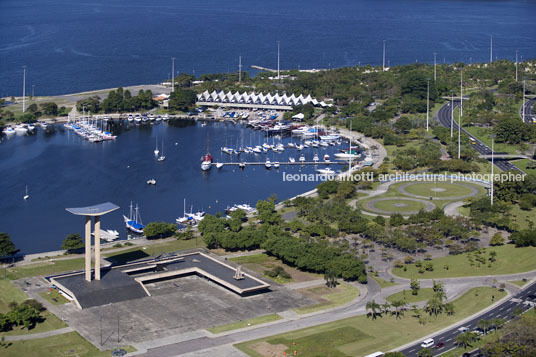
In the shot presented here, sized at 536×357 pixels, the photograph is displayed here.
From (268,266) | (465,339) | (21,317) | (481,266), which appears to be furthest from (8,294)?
(481,266)

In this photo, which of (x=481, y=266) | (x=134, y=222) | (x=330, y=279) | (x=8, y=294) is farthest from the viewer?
(x=134, y=222)

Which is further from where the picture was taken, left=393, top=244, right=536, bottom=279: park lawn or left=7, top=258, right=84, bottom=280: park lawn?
left=393, top=244, right=536, bottom=279: park lawn

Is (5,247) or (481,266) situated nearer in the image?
(481,266)

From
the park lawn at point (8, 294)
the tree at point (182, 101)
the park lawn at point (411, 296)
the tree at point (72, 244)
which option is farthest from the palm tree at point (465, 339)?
the tree at point (182, 101)

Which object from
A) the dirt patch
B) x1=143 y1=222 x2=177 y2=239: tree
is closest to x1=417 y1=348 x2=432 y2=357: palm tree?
the dirt patch

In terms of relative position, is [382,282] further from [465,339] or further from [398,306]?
[465,339]

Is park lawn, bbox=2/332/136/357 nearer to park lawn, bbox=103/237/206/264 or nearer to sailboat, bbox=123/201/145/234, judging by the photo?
park lawn, bbox=103/237/206/264

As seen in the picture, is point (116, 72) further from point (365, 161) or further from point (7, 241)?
point (7, 241)
